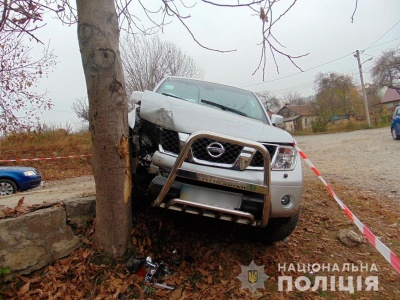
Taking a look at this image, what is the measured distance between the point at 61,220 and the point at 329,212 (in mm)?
3506

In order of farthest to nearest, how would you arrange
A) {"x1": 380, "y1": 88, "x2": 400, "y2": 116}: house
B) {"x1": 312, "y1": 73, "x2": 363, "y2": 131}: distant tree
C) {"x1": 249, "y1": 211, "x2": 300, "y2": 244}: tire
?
1. {"x1": 380, "y1": 88, "x2": 400, "y2": 116}: house
2. {"x1": 312, "y1": 73, "x2": 363, "y2": 131}: distant tree
3. {"x1": 249, "y1": 211, "x2": 300, "y2": 244}: tire

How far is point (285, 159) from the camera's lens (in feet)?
8.63

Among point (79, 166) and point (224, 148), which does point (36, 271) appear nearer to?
point (224, 148)

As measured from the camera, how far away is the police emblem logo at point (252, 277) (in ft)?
8.14

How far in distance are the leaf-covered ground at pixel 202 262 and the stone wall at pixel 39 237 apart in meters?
0.09

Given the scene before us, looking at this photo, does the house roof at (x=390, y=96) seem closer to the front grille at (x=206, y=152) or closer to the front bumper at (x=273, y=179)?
the front bumper at (x=273, y=179)

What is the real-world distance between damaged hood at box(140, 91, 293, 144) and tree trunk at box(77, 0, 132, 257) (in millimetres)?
274

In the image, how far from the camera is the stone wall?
2.38 meters

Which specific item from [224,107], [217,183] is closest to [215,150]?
[217,183]

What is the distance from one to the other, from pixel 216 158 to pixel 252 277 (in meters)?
1.14

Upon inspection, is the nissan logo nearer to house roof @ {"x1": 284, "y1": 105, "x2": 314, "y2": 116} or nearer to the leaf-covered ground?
the leaf-covered ground

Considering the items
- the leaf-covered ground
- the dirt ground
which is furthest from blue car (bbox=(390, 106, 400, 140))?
the leaf-covered ground

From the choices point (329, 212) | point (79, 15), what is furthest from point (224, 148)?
point (329, 212)

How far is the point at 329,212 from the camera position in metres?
4.13
